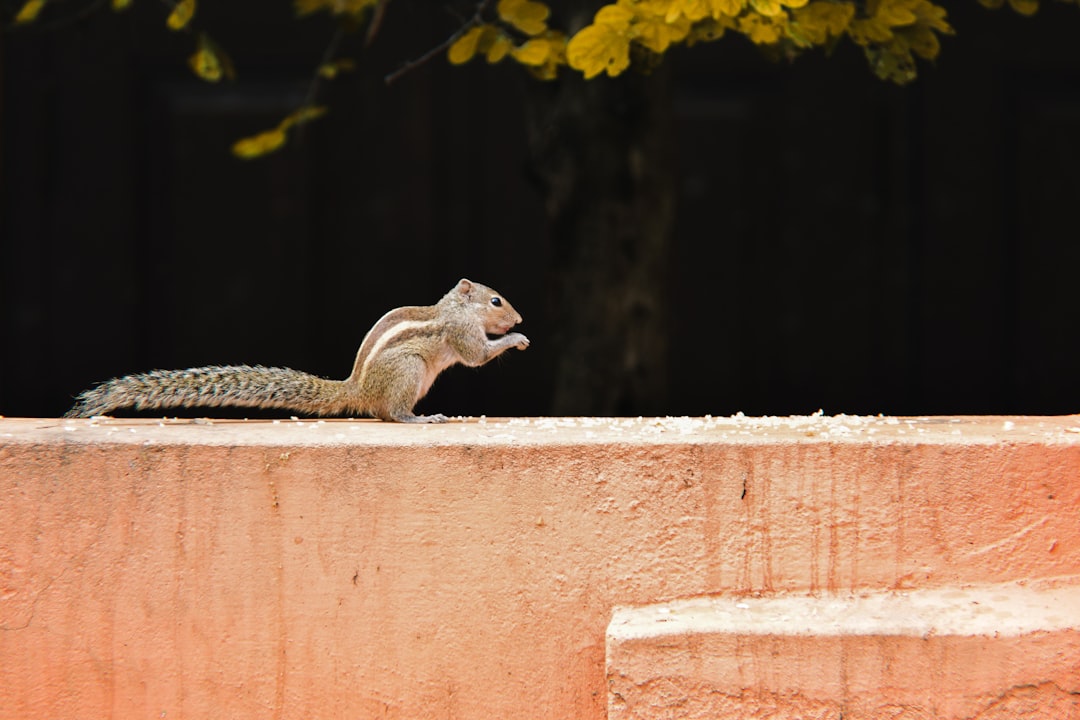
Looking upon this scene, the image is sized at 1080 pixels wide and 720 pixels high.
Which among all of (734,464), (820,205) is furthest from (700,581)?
(820,205)

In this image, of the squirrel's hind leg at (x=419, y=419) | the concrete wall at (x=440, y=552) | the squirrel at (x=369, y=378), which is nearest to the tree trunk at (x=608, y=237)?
the squirrel at (x=369, y=378)

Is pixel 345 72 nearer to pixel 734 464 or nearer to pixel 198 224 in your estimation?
pixel 198 224

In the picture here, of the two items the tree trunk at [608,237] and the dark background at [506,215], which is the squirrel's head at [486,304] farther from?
the dark background at [506,215]

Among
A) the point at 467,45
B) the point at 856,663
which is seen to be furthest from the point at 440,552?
the point at 467,45

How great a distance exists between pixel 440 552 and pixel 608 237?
212 cm

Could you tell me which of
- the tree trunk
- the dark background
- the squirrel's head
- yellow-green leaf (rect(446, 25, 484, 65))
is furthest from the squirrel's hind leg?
the dark background

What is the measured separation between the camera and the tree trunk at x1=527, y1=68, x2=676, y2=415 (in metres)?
5.24

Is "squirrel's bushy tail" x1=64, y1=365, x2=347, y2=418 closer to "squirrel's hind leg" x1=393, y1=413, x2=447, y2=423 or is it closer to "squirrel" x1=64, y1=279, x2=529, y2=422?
"squirrel" x1=64, y1=279, x2=529, y2=422

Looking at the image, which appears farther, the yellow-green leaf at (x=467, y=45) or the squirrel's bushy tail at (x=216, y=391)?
the yellow-green leaf at (x=467, y=45)

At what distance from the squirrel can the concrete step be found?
1335mm

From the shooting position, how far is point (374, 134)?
259 inches

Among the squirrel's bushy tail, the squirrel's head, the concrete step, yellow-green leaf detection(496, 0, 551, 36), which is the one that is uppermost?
yellow-green leaf detection(496, 0, 551, 36)

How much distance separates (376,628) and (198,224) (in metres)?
3.69

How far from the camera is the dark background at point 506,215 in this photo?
6.55 m
